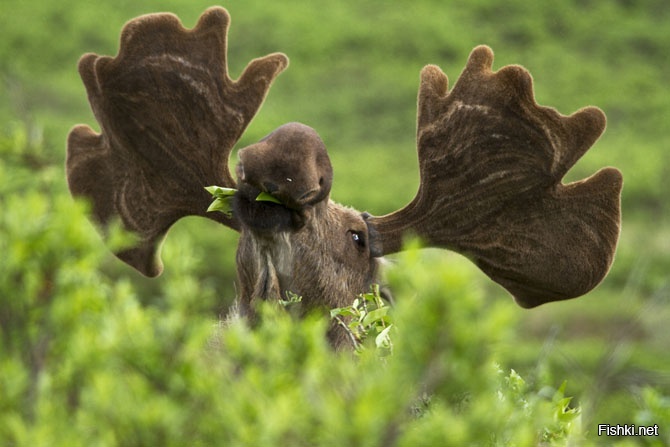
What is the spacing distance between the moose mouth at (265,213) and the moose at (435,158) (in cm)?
20

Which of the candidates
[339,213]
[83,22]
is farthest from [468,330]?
[83,22]

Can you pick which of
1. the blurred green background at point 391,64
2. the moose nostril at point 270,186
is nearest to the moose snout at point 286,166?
the moose nostril at point 270,186

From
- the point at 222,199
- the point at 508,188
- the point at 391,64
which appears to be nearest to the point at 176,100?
the point at 222,199

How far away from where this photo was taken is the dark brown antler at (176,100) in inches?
137

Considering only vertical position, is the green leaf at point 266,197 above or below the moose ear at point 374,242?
above

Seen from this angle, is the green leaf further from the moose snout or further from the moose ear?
the moose ear

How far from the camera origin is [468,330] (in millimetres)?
1755

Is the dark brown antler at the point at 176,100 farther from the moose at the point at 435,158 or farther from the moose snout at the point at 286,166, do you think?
the moose snout at the point at 286,166

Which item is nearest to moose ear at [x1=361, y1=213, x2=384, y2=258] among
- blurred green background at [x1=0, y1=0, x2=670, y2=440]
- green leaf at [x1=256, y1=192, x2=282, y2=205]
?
green leaf at [x1=256, y1=192, x2=282, y2=205]

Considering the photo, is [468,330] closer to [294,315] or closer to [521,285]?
[294,315]

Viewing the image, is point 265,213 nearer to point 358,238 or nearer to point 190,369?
point 358,238

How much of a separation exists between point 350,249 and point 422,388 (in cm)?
146

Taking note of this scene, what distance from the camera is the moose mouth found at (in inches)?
118

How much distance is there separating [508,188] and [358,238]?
430 millimetres
